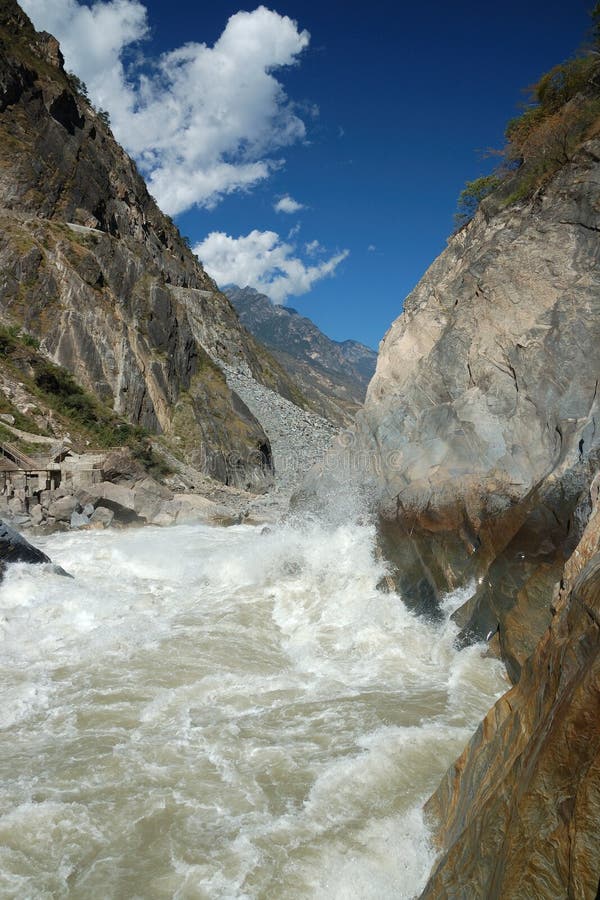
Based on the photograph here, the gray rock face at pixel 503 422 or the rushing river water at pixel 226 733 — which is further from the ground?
the gray rock face at pixel 503 422

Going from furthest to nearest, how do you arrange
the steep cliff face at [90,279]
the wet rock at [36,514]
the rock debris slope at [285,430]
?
the rock debris slope at [285,430] < the steep cliff face at [90,279] < the wet rock at [36,514]

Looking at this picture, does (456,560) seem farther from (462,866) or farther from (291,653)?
(462,866)

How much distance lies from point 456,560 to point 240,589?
5.27 metres

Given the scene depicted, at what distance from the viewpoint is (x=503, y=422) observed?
10.6 metres

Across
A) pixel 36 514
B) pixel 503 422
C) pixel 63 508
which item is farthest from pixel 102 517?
pixel 503 422

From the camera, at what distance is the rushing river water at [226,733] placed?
15.5 ft

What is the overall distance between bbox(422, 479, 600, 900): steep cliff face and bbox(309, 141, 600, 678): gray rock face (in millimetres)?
4173

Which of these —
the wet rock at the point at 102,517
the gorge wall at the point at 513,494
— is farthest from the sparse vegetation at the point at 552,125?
the wet rock at the point at 102,517

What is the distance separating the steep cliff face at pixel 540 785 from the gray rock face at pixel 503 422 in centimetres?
417

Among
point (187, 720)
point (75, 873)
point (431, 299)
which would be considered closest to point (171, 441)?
point (431, 299)

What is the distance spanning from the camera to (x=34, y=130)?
4384cm

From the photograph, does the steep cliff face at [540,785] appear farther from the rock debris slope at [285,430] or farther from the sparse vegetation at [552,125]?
the rock debris slope at [285,430]

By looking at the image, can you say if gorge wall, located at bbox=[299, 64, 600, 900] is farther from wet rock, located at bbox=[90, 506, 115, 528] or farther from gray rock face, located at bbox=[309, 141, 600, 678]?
wet rock, located at bbox=[90, 506, 115, 528]

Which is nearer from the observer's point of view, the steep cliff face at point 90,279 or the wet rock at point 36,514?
the wet rock at point 36,514
